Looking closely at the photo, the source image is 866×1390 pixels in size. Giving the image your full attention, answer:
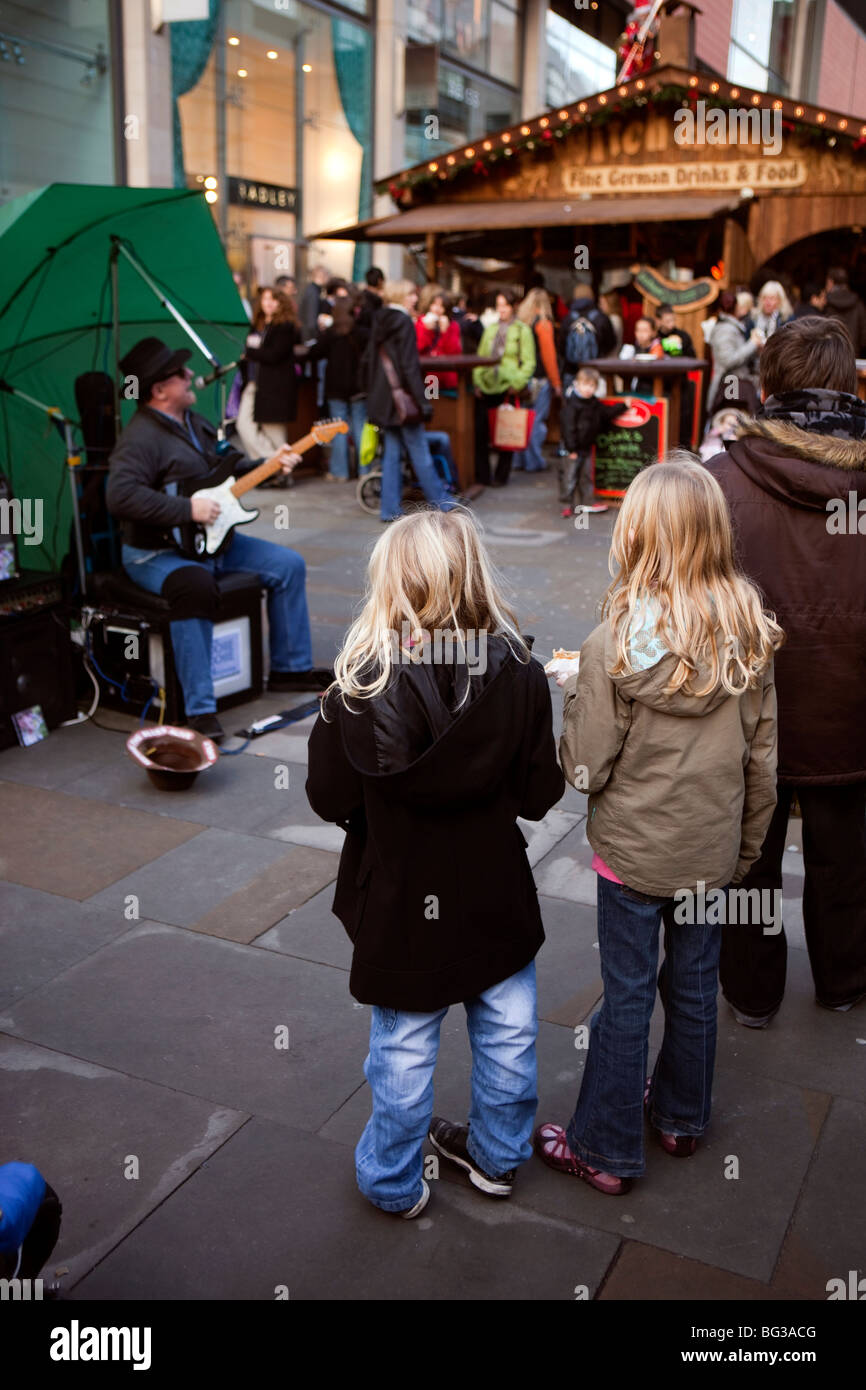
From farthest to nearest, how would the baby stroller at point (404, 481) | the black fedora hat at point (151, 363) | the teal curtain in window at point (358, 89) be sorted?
the teal curtain in window at point (358, 89)
the baby stroller at point (404, 481)
the black fedora hat at point (151, 363)

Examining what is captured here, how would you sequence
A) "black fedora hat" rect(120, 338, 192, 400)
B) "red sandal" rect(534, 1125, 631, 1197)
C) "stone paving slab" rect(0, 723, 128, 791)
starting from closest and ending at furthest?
"red sandal" rect(534, 1125, 631, 1197)
"stone paving slab" rect(0, 723, 128, 791)
"black fedora hat" rect(120, 338, 192, 400)

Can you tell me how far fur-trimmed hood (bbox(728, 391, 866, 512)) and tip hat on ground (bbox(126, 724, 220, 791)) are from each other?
287 centimetres

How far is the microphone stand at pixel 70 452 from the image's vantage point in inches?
251

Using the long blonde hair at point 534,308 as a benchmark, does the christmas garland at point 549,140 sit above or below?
above

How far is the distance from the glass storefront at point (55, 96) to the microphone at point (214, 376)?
25.0 feet

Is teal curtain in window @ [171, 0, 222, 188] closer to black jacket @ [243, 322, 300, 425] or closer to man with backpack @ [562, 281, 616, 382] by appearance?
black jacket @ [243, 322, 300, 425]

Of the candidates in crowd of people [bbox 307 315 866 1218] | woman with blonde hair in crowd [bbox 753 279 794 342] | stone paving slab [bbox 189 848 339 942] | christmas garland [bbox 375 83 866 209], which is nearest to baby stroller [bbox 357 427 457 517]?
woman with blonde hair in crowd [bbox 753 279 794 342]

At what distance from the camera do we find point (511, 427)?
1227 cm

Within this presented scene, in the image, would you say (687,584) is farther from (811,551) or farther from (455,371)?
(455,371)

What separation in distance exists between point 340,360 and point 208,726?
7.09 meters

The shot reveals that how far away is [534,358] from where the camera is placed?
12.6 m

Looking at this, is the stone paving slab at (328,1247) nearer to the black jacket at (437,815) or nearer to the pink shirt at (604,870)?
the black jacket at (437,815)

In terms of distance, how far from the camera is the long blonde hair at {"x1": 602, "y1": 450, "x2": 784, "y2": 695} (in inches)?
104

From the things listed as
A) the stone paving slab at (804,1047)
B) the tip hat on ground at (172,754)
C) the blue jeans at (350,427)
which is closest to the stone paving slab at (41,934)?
the tip hat on ground at (172,754)
